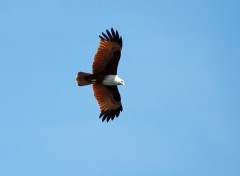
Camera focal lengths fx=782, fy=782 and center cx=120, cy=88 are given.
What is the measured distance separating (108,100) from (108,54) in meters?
2.21

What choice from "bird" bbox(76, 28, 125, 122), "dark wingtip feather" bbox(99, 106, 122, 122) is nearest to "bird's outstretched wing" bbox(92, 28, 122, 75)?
"bird" bbox(76, 28, 125, 122)

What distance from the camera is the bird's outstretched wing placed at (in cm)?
2895

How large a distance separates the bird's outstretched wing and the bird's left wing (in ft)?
3.09

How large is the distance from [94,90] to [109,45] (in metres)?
1.97

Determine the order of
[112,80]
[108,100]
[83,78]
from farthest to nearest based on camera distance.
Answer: [108,100]
[112,80]
[83,78]

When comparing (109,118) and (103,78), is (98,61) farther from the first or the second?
(109,118)

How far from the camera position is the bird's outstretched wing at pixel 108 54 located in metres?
29.0

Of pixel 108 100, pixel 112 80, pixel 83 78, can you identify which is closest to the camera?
pixel 83 78

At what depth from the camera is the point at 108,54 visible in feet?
95.2

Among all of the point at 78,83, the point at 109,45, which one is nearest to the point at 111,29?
the point at 109,45

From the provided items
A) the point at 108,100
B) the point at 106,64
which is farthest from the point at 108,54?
the point at 108,100

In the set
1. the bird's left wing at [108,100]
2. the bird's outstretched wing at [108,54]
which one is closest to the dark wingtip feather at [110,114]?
the bird's left wing at [108,100]

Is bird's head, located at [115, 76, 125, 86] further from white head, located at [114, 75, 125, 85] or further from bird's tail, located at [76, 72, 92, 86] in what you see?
bird's tail, located at [76, 72, 92, 86]

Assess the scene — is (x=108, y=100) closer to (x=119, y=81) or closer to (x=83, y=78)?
(x=119, y=81)
